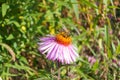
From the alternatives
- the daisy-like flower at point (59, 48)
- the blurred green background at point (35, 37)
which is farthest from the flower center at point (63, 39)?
the blurred green background at point (35, 37)

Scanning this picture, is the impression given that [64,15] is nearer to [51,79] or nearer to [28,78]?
[28,78]

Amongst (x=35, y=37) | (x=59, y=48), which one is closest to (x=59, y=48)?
(x=59, y=48)

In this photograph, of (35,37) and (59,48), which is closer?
(59,48)

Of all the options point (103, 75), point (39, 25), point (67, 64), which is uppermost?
point (39, 25)

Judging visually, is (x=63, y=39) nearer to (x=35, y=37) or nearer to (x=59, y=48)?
(x=59, y=48)

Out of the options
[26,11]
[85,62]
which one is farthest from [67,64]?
[26,11]

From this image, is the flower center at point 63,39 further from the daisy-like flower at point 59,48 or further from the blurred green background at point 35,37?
the blurred green background at point 35,37

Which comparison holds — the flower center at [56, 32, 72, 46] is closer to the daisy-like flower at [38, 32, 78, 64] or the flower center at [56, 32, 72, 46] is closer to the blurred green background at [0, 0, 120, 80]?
the daisy-like flower at [38, 32, 78, 64]

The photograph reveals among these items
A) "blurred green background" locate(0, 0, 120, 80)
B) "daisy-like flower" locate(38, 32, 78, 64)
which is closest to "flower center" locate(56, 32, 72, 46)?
"daisy-like flower" locate(38, 32, 78, 64)
